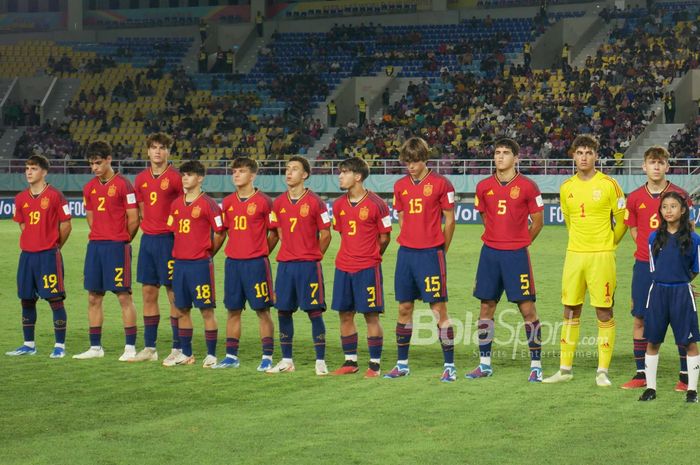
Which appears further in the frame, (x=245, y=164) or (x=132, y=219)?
(x=132, y=219)

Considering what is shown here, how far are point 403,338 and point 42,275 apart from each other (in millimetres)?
→ 4009

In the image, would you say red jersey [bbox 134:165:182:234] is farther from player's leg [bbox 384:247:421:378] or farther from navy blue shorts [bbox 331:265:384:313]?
player's leg [bbox 384:247:421:378]

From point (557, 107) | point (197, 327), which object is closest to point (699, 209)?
point (557, 107)

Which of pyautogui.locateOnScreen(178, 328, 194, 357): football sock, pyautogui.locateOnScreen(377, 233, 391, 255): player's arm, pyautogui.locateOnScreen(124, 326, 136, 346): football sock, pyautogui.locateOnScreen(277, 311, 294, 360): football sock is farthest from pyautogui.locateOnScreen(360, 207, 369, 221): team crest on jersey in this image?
pyautogui.locateOnScreen(124, 326, 136, 346): football sock

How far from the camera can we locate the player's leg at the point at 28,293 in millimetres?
12406

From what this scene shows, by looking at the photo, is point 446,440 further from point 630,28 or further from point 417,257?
point 630,28

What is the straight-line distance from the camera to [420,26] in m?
51.8

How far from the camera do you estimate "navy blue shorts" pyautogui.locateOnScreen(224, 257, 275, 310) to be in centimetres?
1142

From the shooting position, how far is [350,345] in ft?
37.0

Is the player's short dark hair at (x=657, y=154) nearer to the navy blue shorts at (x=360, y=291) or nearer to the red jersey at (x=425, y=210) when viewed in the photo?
the red jersey at (x=425, y=210)

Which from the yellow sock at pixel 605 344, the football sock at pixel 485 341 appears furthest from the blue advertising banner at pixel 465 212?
the yellow sock at pixel 605 344

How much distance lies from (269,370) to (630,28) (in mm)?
37914

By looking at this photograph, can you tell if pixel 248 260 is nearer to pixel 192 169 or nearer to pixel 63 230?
pixel 192 169

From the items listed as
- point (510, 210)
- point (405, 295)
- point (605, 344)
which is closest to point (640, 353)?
point (605, 344)
